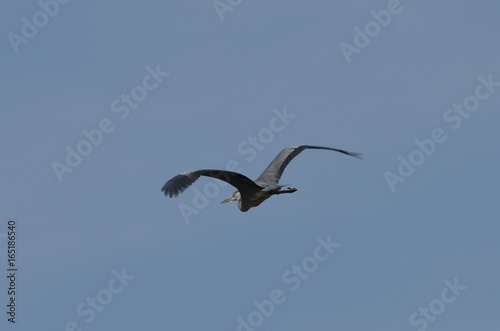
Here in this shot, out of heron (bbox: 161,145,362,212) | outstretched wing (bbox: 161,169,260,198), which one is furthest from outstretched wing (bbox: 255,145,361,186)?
outstretched wing (bbox: 161,169,260,198)

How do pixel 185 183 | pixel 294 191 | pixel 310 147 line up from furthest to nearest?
pixel 310 147 → pixel 294 191 → pixel 185 183

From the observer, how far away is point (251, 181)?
39500 millimetres

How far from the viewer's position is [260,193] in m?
40.1

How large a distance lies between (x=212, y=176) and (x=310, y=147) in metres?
5.85

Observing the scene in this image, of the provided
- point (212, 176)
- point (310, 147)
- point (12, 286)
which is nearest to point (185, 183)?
point (212, 176)

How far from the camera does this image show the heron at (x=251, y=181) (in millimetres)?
36250

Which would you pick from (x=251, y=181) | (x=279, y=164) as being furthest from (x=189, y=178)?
(x=279, y=164)

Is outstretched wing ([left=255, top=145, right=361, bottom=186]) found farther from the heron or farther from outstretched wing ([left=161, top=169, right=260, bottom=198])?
outstretched wing ([left=161, top=169, right=260, bottom=198])

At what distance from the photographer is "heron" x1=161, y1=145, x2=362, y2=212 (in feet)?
119

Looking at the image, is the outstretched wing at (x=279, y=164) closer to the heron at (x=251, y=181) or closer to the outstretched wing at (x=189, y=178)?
the heron at (x=251, y=181)

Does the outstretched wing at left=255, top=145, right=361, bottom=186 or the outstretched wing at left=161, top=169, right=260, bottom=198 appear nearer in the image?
the outstretched wing at left=161, top=169, right=260, bottom=198

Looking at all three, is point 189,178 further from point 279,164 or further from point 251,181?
point 279,164

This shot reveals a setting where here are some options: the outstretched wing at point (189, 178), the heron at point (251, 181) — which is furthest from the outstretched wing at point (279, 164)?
the outstretched wing at point (189, 178)

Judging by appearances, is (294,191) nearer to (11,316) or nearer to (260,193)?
(260,193)
